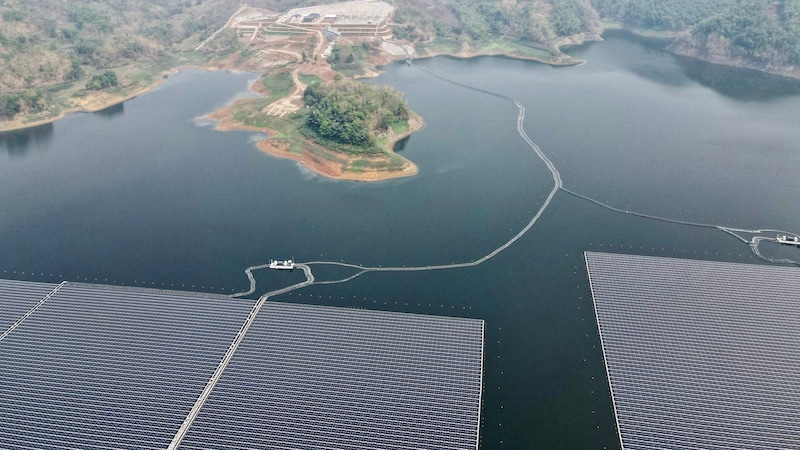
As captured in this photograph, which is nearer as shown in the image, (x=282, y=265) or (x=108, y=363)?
(x=108, y=363)

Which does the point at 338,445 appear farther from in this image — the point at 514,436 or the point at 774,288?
the point at 774,288

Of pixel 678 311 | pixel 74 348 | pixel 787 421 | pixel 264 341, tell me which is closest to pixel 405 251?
pixel 264 341

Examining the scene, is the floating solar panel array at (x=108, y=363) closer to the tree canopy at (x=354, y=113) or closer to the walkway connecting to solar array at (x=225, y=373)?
the walkway connecting to solar array at (x=225, y=373)

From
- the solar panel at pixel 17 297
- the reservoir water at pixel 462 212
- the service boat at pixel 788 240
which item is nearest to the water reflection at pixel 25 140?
the reservoir water at pixel 462 212

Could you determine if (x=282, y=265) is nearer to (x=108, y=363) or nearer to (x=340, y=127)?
(x=108, y=363)

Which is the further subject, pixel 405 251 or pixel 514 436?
pixel 405 251

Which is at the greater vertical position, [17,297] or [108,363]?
[17,297]

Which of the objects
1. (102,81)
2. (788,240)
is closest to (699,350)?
(788,240)
